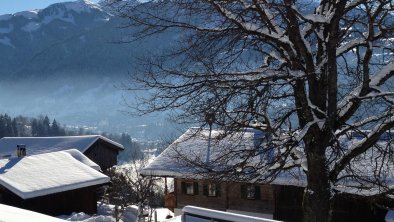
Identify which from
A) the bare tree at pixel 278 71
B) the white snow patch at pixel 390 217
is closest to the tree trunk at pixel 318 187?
the bare tree at pixel 278 71

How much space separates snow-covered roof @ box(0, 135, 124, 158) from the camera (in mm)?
45750

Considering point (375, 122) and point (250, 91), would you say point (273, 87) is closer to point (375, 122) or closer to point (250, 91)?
point (250, 91)

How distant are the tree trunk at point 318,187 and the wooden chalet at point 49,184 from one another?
1724cm

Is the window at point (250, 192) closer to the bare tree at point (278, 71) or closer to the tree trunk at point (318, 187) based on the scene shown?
the bare tree at point (278, 71)

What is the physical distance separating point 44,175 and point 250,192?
36.4 feet

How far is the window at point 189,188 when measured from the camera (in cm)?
2182

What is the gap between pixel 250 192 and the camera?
66.8 ft

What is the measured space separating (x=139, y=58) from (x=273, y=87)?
2.22m

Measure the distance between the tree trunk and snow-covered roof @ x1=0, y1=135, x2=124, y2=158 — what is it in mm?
39144

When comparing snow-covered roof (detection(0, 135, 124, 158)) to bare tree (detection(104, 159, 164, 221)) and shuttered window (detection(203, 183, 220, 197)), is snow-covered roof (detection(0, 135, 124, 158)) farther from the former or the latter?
shuttered window (detection(203, 183, 220, 197))

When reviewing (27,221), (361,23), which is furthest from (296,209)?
(27,221)

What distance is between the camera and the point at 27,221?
3.57m

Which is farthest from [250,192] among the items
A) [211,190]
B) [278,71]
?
[278,71]

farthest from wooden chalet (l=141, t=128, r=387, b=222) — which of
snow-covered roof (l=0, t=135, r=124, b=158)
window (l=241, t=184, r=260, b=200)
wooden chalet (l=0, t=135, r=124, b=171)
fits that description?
snow-covered roof (l=0, t=135, r=124, b=158)
